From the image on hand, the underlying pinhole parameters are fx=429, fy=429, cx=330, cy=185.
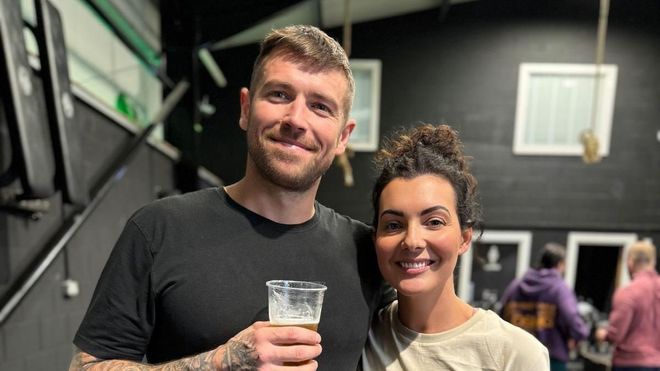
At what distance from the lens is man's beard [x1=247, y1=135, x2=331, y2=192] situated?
3.49 feet

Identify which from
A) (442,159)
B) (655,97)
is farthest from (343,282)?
(655,97)

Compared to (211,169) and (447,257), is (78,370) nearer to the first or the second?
(447,257)

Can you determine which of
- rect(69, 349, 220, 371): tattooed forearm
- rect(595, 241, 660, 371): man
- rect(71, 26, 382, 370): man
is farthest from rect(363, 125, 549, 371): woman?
rect(595, 241, 660, 371): man

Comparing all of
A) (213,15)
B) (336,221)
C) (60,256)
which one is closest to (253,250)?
(336,221)

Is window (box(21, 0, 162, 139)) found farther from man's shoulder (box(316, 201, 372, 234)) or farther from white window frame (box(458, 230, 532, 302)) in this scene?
white window frame (box(458, 230, 532, 302))

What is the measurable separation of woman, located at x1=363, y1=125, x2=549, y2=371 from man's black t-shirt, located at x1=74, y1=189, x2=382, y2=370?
0.12 m

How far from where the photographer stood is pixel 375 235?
4.05 feet

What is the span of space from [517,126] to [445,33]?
1633mm

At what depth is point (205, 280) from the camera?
1.02 meters

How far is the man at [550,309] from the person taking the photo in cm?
340

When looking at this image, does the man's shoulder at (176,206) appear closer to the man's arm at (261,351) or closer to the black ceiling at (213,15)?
the man's arm at (261,351)

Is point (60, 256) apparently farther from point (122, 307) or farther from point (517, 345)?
point (517, 345)

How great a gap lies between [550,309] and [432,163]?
293cm

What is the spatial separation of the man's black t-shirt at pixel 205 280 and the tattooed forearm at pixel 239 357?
0.51ft
